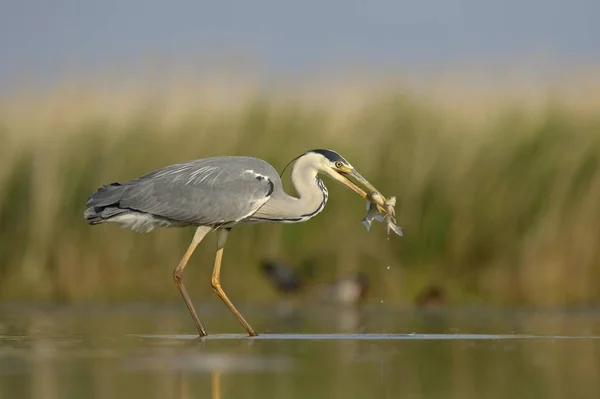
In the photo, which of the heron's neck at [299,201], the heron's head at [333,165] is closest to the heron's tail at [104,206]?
the heron's neck at [299,201]

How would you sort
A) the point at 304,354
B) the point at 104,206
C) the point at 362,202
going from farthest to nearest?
the point at 362,202
the point at 104,206
the point at 304,354

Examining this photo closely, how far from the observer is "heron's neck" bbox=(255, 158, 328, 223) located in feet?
39.8

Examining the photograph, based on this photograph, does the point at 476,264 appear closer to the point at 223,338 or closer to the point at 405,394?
the point at 223,338

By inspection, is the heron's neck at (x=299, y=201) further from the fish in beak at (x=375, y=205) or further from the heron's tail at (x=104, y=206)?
the heron's tail at (x=104, y=206)

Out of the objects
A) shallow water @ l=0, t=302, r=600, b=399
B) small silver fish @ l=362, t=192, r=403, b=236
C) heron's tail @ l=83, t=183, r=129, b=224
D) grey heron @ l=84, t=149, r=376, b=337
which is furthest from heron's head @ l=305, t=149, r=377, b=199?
heron's tail @ l=83, t=183, r=129, b=224

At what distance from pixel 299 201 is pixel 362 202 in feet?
11.0

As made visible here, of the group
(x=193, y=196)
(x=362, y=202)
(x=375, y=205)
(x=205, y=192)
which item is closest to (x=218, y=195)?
(x=205, y=192)

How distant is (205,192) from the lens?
39.4 ft

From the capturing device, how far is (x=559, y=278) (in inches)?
569

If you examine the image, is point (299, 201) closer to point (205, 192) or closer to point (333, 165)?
point (333, 165)

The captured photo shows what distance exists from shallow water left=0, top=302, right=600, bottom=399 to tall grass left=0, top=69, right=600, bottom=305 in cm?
89

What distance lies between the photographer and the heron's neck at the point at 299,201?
1212 centimetres

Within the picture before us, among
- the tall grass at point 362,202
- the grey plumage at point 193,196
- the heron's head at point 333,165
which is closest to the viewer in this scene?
the grey plumage at point 193,196

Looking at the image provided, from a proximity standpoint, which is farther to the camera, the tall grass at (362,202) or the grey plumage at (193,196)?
the tall grass at (362,202)
